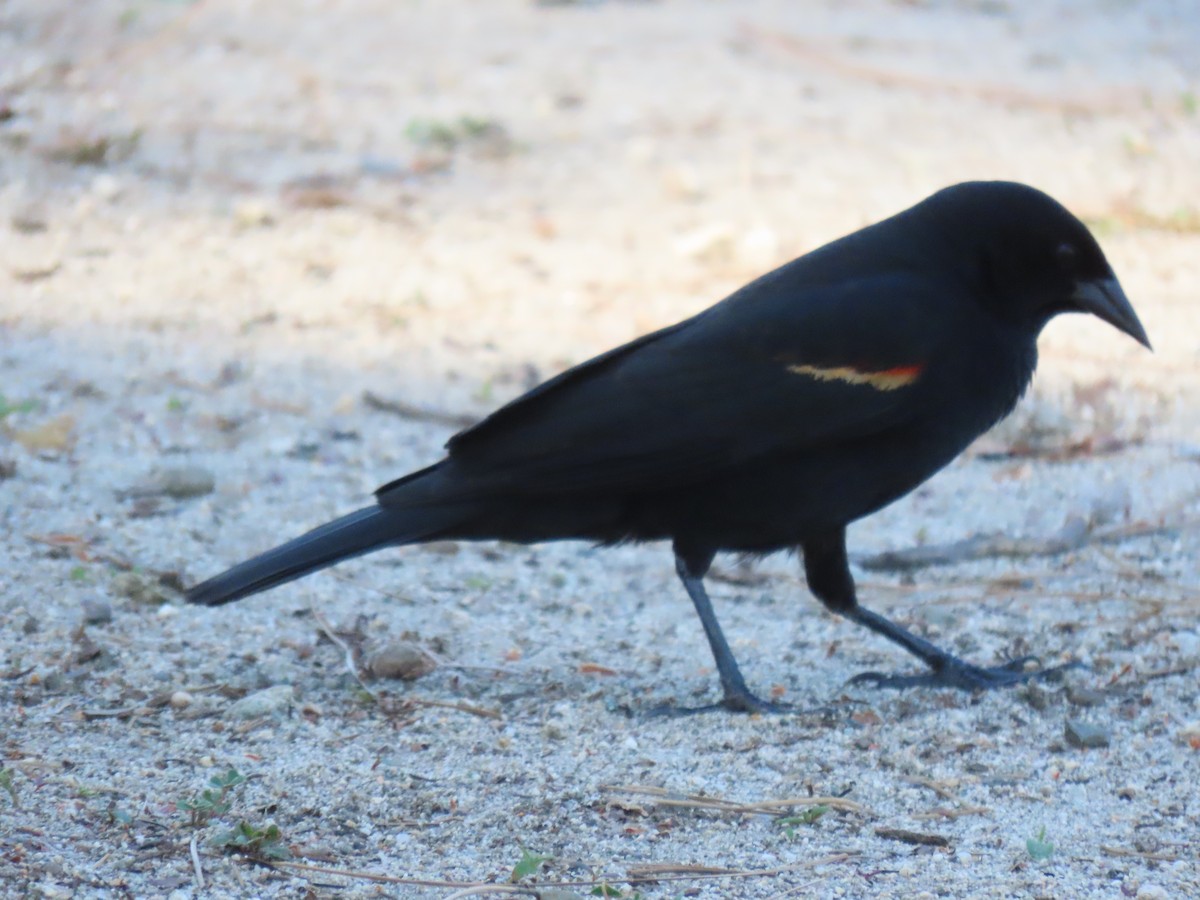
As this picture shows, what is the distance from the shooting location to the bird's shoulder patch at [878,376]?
3.60 meters

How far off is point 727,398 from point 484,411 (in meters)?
1.91

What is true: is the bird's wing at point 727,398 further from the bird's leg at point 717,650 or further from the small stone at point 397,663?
the small stone at point 397,663

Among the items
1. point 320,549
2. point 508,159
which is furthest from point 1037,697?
point 508,159

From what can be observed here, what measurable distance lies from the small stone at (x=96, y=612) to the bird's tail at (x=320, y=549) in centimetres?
40

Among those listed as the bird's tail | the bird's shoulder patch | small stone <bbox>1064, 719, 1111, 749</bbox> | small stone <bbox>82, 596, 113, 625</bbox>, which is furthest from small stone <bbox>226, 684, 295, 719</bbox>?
small stone <bbox>1064, 719, 1111, 749</bbox>

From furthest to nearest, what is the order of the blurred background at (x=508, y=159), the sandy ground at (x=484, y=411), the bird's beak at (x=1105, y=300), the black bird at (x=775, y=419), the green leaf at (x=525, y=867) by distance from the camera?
the blurred background at (x=508, y=159) < the bird's beak at (x=1105, y=300) < the black bird at (x=775, y=419) < the sandy ground at (x=484, y=411) < the green leaf at (x=525, y=867)

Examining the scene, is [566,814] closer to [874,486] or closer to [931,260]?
[874,486]

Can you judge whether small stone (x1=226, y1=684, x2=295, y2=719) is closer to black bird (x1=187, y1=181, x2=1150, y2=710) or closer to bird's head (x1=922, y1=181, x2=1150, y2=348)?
black bird (x1=187, y1=181, x2=1150, y2=710)

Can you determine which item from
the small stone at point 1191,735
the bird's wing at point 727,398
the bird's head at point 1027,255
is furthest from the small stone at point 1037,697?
the bird's head at point 1027,255

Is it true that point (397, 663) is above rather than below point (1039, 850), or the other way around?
below

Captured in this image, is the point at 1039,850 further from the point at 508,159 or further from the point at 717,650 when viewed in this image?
the point at 508,159

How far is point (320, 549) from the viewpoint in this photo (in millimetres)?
3590

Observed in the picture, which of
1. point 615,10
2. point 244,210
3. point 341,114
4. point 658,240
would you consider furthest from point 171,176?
point 615,10

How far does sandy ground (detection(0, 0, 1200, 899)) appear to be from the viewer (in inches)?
117
